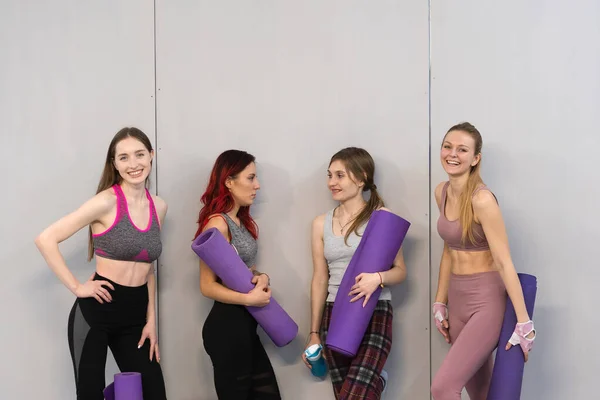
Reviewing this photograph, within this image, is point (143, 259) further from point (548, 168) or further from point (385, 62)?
point (548, 168)

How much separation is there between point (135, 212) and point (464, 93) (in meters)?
1.71

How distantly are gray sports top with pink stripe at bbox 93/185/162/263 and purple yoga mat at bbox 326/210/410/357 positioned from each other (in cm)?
88

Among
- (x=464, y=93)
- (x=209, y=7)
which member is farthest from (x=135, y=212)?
(x=464, y=93)

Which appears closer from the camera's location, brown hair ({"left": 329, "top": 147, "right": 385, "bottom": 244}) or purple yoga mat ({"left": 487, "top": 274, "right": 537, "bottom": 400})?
purple yoga mat ({"left": 487, "top": 274, "right": 537, "bottom": 400})

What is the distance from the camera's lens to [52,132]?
3.62 m

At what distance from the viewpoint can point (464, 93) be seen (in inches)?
135

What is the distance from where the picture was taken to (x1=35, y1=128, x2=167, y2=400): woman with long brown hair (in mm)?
2924

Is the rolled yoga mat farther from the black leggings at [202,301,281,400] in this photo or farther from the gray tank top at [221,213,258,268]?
the gray tank top at [221,213,258,268]

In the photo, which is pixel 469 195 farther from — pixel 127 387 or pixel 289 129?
pixel 127 387

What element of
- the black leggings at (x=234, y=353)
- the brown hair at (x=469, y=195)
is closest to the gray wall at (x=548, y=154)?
the brown hair at (x=469, y=195)

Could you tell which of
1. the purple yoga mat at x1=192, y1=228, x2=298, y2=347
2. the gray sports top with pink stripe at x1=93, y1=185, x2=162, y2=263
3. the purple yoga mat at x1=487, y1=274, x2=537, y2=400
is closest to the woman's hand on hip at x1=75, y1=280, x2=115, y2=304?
the gray sports top with pink stripe at x1=93, y1=185, x2=162, y2=263

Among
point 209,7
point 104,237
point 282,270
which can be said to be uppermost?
point 209,7

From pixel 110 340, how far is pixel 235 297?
58cm

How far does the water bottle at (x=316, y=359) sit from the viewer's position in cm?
323
